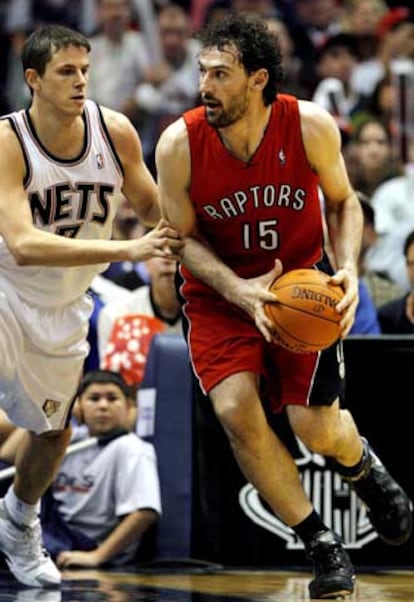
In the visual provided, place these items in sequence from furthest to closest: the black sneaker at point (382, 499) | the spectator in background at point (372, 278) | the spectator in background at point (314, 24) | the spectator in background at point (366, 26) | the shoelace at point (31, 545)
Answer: the spectator in background at point (314, 24), the spectator in background at point (366, 26), the spectator in background at point (372, 278), the shoelace at point (31, 545), the black sneaker at point (382, 499)

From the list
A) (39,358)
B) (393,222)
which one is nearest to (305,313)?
(39,358)

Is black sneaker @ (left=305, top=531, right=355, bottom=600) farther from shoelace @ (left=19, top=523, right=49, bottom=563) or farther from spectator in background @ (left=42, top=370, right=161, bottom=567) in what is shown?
spectator in background @ (left=42, top=370, right=161, bottom=567)

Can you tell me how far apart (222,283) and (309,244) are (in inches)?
17.8

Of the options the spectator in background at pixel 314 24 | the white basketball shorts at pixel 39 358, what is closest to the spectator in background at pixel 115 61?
the spectator in background at pixel 314 24

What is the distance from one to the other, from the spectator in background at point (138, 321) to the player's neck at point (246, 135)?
2322 mm

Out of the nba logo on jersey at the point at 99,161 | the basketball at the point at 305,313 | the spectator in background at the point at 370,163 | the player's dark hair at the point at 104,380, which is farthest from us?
the spectator in background at the point at 370,163

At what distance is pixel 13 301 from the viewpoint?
704cm

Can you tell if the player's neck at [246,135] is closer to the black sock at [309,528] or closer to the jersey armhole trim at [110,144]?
the jersey armhole trim at [110,144]

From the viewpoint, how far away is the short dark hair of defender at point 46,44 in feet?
22.4

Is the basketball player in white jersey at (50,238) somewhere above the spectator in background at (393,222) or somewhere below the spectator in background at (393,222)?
below

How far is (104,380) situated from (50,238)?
1.98 meters

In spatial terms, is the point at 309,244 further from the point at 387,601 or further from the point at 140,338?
the point at 140,338

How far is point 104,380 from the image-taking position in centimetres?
851

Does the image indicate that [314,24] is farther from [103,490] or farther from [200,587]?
[200,587]
